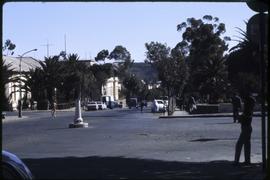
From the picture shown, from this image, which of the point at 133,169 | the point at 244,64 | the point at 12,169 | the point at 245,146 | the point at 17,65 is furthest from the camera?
the point at 17,65

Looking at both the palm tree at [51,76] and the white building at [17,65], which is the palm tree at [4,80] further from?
the palm tree at [51,76]

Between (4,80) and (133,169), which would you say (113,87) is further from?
(4,80)

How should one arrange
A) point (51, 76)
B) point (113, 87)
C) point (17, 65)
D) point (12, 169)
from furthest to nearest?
1. point (113, 87)
2. point (17, 65)
3. point (51, 76)
4. point (12, 169)

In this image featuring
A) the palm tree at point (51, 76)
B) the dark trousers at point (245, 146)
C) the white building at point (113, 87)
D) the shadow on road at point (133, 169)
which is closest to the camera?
the shadow on road at point (133, 169)

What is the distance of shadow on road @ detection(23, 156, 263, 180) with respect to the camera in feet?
36.5

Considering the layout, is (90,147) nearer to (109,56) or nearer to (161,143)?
(161,143)

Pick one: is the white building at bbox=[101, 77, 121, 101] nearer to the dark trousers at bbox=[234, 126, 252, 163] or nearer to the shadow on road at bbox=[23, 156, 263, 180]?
the shadow on road at bbox=[23, 156, 263, 180]

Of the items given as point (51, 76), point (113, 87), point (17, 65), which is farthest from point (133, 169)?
point (113, 87)

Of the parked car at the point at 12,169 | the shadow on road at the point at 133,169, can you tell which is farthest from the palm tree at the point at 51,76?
the parked car at the point at 12,169

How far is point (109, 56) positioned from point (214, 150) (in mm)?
125679

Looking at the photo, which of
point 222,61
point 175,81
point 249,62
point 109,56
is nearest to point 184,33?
point 222,61

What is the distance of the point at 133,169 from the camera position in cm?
1213

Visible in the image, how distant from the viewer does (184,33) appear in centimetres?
8050

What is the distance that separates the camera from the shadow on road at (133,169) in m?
11.1
